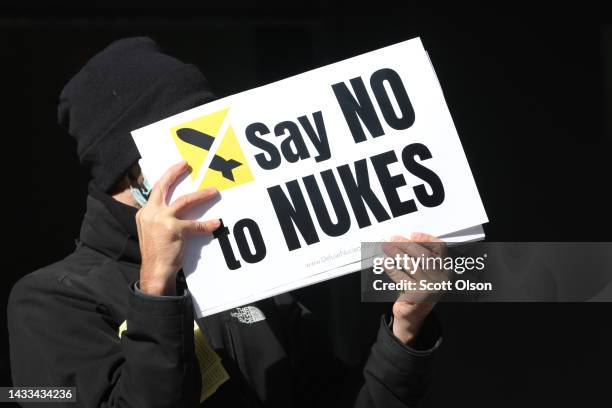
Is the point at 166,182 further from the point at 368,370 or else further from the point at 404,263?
the point at 368,370

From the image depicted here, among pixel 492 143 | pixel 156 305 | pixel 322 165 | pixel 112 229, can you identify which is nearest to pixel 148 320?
pixel 156 305

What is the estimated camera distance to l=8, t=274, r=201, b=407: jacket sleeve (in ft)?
5.61

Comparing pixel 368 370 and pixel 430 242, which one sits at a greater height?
pixel 430 242

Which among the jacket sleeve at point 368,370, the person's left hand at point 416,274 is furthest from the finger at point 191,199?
the jacket sleeve at point 368,370

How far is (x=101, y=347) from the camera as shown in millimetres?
1814

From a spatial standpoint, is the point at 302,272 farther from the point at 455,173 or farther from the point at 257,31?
the point at 257,31

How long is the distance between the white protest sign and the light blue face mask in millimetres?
169

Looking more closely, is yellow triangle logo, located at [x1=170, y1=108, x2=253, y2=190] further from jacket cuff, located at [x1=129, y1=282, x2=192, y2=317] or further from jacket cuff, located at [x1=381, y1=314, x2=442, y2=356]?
jacket cuff, located at [x1=381, y1=314, x2=442, y2=356]

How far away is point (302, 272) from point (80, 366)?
47cm

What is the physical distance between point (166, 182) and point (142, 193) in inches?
9.1

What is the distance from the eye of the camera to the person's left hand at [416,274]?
1842mm

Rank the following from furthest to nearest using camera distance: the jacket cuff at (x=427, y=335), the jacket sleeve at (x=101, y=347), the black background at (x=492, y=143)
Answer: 1. the black background at (x=492, y=143)
2. the jacket cuff at (x=427, y=335)
3. the jacket sleeve at (x=101, y=347)

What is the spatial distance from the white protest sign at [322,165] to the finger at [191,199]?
1.0 inches

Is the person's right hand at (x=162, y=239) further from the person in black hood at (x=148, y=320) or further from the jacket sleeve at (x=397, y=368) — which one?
the jacket sleeve at (x=397, y=368)
